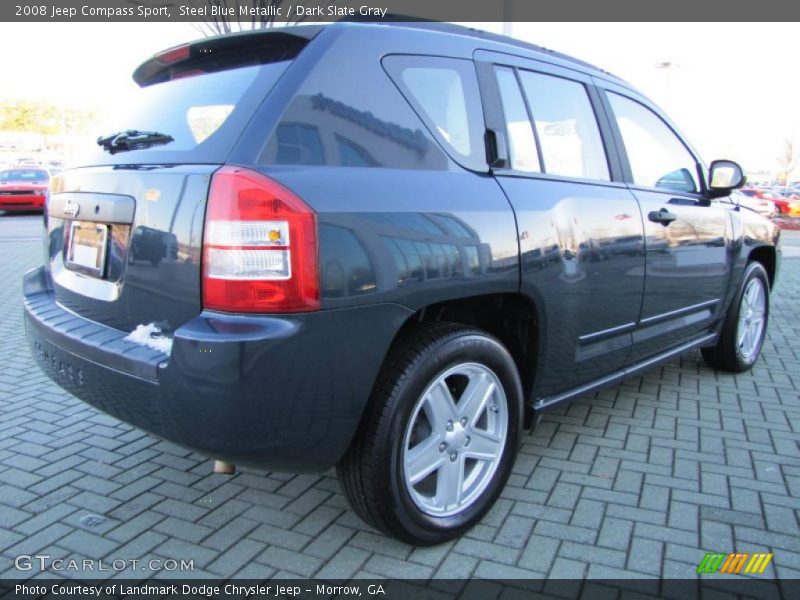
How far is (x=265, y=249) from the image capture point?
6.43ft

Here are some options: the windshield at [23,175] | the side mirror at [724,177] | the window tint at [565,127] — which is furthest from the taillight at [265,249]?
the windshield at [23,175]

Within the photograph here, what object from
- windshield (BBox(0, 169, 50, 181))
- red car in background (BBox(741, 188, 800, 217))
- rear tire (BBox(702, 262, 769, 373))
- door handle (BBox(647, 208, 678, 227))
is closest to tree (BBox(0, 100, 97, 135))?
windshield (BBox(0, 169, 50, 181))

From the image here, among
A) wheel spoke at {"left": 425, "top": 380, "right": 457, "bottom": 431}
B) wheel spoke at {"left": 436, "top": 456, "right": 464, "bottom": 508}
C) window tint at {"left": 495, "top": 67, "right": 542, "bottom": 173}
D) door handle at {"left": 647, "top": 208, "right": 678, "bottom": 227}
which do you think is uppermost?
window tint at {"left": 495, "top": 67, "right": 542, "bottom": 173}

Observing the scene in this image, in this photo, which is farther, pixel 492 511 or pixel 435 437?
pixel 492 511

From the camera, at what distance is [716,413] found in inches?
153

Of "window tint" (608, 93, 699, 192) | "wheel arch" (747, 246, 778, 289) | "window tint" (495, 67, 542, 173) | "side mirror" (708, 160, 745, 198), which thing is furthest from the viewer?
"wheel arch" (747, 246, 778, 289)

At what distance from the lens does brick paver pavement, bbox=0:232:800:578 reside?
2387 millimetres

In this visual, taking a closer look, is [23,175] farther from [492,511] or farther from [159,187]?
[492,511]

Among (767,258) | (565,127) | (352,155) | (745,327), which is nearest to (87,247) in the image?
(352,155)

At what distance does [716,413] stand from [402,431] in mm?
2475

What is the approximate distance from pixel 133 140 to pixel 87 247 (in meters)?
0.44

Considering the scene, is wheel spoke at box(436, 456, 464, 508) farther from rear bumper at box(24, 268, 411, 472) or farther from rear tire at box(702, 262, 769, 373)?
rear tire at box(702, 262, 769, 373)

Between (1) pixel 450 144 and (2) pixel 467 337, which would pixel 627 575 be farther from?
(1) pixel 450 144

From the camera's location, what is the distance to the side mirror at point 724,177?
4.02 meters
